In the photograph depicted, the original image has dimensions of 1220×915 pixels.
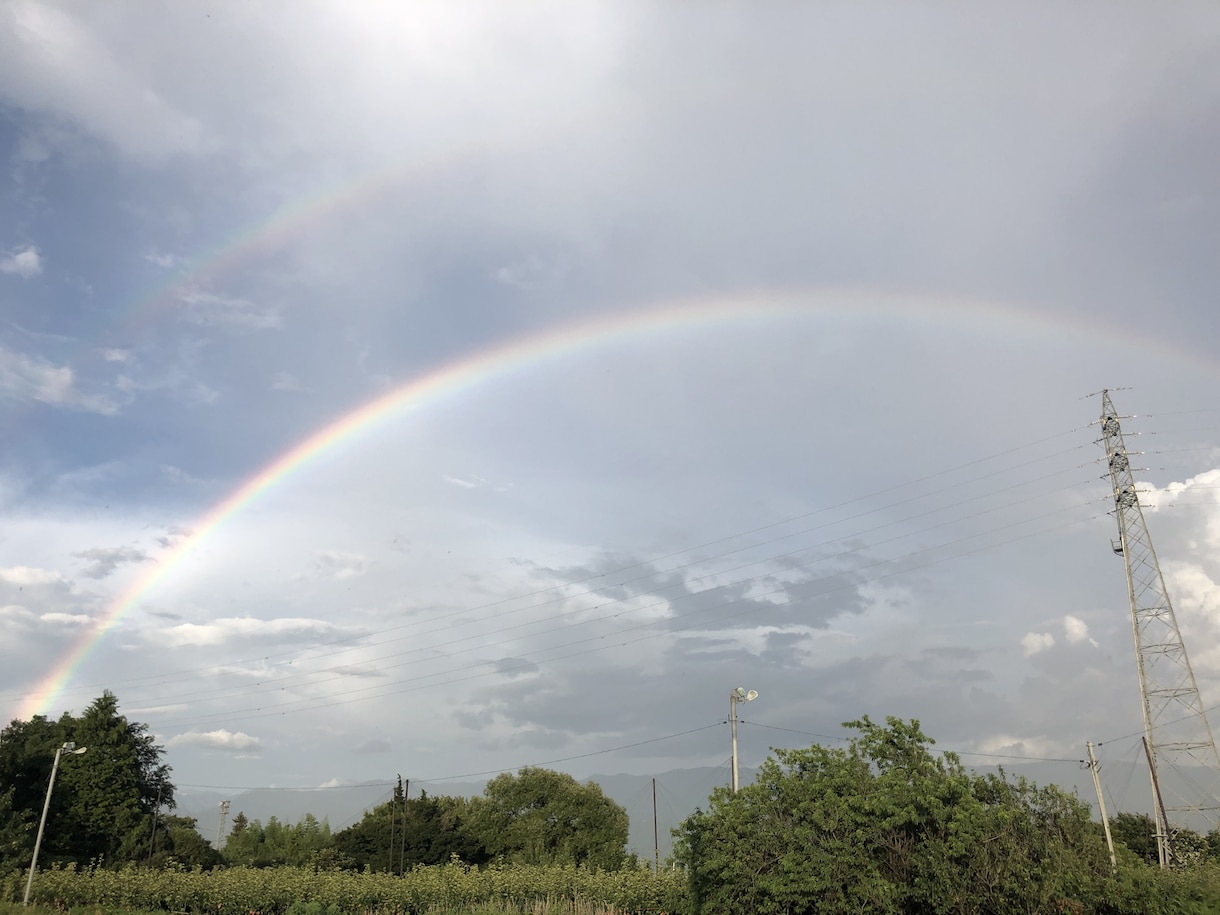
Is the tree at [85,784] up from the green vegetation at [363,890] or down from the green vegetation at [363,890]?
up

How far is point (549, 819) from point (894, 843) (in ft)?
164

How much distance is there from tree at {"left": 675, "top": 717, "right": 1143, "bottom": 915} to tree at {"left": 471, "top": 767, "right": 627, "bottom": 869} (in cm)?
4559

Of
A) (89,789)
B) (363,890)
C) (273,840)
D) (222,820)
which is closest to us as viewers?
(363,890)

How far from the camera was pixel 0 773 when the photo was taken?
175 ft

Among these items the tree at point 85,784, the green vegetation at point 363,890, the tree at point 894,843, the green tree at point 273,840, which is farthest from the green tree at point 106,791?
the tree at point 894,843

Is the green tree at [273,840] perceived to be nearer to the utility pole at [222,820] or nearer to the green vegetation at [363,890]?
the utility pole at [222,820]

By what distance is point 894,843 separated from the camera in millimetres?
15711

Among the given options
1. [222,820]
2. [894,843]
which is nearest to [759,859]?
[894,843]

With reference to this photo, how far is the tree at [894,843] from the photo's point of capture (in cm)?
1486

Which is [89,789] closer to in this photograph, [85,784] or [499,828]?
[85,784]

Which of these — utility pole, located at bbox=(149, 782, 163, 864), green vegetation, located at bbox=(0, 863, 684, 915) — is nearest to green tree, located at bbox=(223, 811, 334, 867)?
utility pole, located at bbox=(149, 782, 163, 864)

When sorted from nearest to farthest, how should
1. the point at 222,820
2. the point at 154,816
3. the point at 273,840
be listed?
the point at 154,816
the point at 273,840
the point at 222,820

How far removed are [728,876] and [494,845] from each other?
4859 cm

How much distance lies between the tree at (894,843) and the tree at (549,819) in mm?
45589
